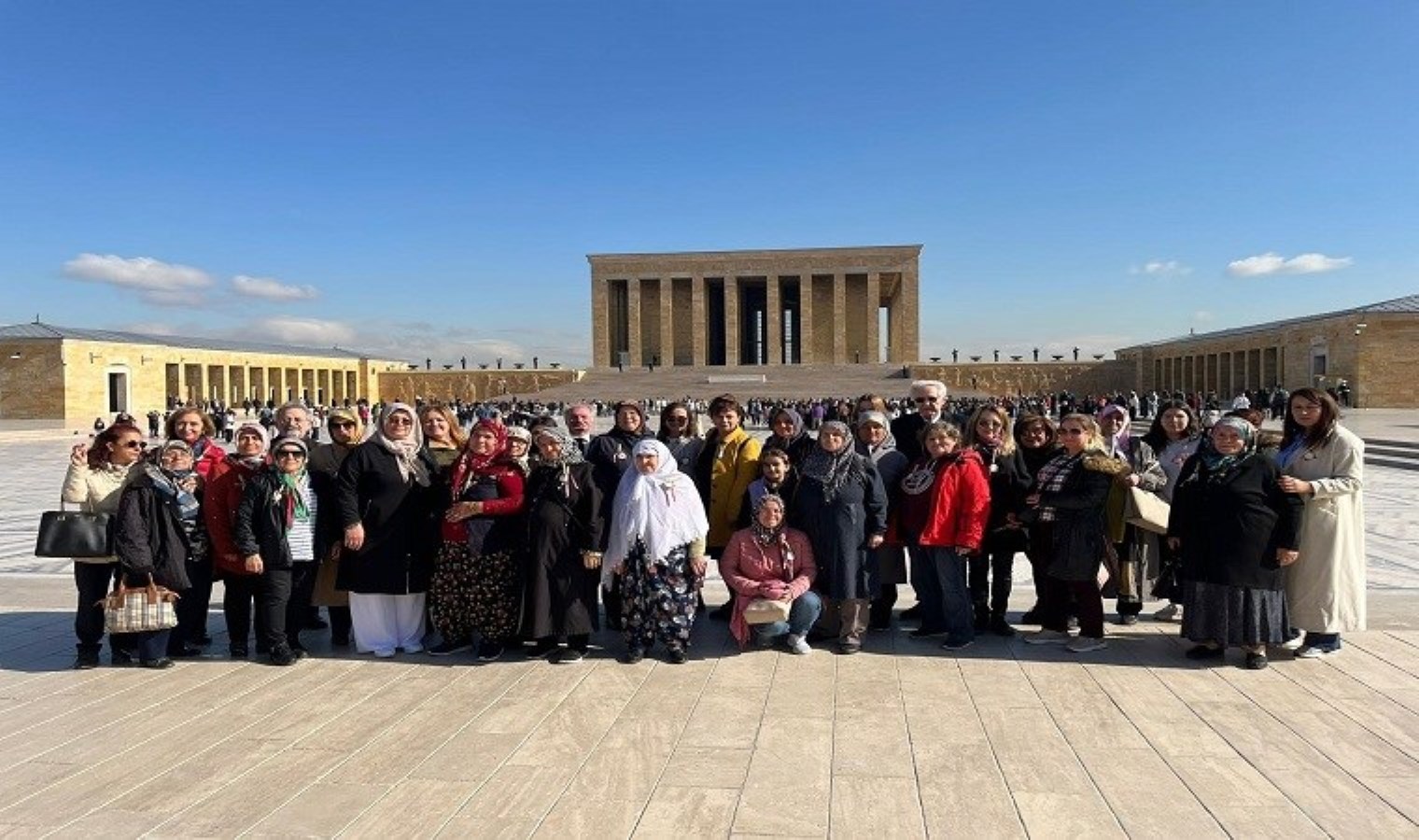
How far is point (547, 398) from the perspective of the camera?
40656mm

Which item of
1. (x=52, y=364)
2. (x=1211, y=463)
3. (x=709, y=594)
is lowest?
(x=709, y=594)

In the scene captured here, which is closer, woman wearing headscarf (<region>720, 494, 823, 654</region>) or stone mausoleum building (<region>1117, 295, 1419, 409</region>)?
woman wearing headscarf (<region>720, 494, 823, 654</region>)

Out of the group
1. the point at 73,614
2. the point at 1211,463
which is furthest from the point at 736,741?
the point at 73,614

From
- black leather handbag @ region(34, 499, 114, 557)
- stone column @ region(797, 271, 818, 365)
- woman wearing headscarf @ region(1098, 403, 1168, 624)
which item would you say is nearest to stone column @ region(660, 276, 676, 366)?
stone column @ region(797, 271, 818, 365)

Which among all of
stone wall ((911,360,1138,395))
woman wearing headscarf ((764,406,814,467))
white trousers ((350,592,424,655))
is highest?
stone wall ((911,360,1138,395))

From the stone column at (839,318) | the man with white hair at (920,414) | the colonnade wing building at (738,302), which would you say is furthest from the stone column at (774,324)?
the man with white hair at (920,414)

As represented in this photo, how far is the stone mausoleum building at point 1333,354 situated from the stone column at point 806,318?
19249mm

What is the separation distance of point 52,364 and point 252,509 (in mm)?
38364

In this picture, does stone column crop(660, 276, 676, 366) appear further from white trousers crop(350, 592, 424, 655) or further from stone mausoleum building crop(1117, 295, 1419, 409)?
white trousers crop(350, 592, 424, 655)

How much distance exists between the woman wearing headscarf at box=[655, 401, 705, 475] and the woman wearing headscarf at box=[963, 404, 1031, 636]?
1691 mm

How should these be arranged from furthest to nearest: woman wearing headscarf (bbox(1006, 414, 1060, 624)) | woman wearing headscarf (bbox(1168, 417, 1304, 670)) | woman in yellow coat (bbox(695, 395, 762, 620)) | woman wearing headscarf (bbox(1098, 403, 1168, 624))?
woman in yellow coat (bbox(695, 395, 762, 620)) → woman wearing headscarf (bbox(1006, 414, 1060, 624)) → woman wearing headscarf (bbox(1098, 403, 1168, 624)) → woman wearing headscarf (bbox(1168, 417, 1304, 670))

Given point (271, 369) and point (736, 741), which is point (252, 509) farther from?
point (271, 369)

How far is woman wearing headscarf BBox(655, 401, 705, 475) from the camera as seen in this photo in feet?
18.0

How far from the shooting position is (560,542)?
4.74 meters
